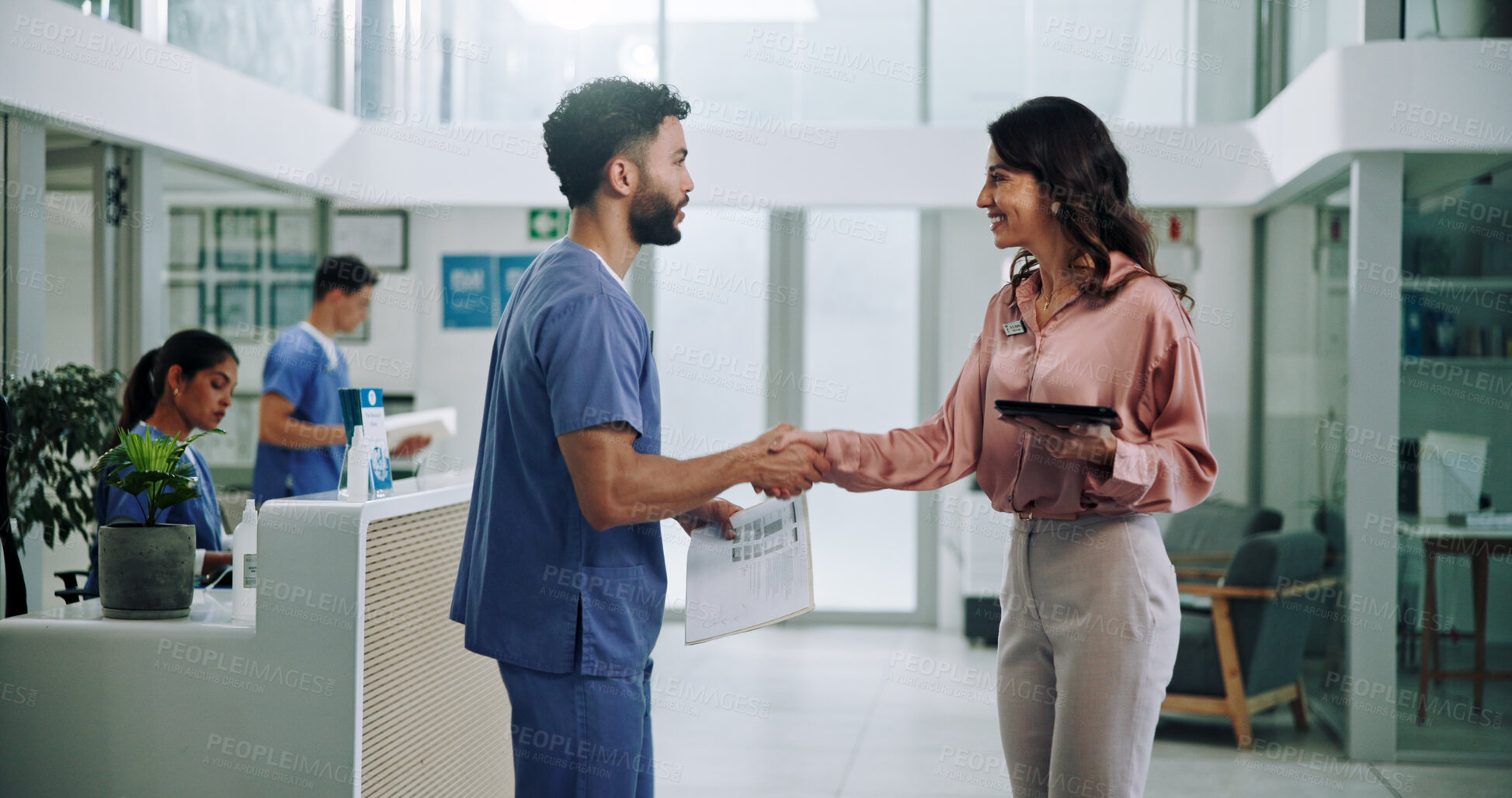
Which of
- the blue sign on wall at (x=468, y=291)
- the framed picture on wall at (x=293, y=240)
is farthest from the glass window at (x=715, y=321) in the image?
Answer: the framed picture on wall at (x=293, y=240)

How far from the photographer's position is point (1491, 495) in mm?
4410

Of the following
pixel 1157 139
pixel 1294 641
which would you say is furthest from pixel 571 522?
pixel 1157 139

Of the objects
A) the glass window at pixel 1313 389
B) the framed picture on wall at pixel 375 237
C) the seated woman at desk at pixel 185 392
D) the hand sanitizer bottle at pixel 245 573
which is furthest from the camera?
the framed picture on wall at pixel 375 237

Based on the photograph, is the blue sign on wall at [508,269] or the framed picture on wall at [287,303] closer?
the framed picture on wall at [287,303]

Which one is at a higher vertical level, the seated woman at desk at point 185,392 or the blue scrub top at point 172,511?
the seated woman at desk at point 185,392

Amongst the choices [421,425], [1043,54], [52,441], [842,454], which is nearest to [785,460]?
[842,454]

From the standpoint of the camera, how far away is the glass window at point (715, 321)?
6.76 m

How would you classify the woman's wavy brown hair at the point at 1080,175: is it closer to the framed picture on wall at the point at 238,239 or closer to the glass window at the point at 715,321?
the glass window at the point at 715,321

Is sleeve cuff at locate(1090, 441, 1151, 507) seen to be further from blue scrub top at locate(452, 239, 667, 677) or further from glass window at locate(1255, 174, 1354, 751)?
glass window at locate(1255, 174, 1354, 751)

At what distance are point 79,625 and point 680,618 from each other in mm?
4757

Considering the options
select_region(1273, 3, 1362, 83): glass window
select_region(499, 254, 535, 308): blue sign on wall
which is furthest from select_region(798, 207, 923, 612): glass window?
select_region(1273, 3, 1362, 83): glass window

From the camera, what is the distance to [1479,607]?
438cm

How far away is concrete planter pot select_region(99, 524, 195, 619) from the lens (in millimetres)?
2424

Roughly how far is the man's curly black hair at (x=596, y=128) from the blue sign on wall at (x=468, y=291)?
4.79 meters
